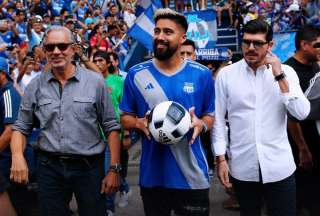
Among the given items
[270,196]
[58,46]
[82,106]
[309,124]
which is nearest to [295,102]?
[270,196]

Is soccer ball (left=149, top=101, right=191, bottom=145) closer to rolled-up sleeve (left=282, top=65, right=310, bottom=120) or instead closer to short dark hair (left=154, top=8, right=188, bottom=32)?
short dark hair (left=154, top=8, right=188, bottom=32)

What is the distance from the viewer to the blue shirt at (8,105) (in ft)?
Result: 13.8

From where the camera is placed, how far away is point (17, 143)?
3.84 m

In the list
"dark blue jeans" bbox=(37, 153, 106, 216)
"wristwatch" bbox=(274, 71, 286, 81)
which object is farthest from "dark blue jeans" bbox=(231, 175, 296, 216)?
"dark blue jeans" bbox=(37, 153, 106, 216)

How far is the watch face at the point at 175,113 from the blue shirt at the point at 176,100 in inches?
7.5

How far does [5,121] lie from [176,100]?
1.61 meters

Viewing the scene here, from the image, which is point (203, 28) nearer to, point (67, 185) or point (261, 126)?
point (261, 126)

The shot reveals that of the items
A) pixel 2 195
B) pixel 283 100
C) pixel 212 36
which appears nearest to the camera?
pixel 283 100

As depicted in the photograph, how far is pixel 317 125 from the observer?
425 centimetres

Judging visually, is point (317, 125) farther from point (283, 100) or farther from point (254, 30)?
point (254, 30)

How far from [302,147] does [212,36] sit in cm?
526

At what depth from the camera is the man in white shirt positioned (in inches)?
144

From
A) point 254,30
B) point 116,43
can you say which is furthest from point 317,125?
point 116,43

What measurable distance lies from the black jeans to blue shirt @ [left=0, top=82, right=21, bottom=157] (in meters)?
1.39
